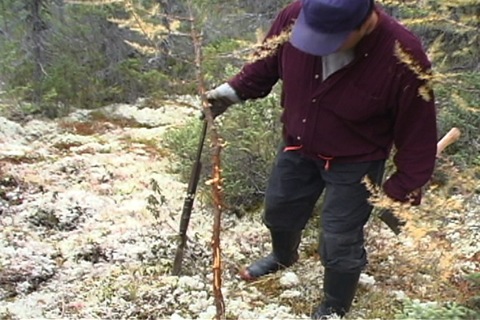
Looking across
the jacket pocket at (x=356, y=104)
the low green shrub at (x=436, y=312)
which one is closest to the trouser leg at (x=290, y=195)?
the jacket pocket at (x=356, y=104)

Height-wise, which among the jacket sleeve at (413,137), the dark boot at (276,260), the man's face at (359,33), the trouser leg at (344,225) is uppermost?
the man's face at (359,33)

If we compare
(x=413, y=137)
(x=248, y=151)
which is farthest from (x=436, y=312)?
(x=248, y=151)

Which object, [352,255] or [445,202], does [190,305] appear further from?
[445,202]

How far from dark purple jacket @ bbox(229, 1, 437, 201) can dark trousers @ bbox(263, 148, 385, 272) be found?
97 millimetres

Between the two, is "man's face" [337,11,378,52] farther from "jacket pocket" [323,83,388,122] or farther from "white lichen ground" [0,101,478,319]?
"white lichen ground" [0,101,478,319]

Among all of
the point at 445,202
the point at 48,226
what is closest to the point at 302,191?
the point at 445,202

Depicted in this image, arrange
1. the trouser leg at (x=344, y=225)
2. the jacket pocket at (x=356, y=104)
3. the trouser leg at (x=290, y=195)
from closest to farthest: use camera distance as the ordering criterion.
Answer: the jacket pocket at (x=356, y=104)
the trouser leg at (x=344, y=225)
the trouser leg at (x=290, y=195)

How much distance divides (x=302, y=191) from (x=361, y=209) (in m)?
0.44

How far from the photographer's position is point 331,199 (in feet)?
11.5

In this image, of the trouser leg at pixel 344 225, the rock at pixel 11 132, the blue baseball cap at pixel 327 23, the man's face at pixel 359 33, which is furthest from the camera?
the rock at pixel 11 132

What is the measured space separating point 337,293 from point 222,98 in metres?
1.32

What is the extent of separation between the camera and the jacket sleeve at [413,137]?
9.96 ft

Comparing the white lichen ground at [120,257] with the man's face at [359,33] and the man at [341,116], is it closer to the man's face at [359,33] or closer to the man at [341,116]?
the man at [341,116]

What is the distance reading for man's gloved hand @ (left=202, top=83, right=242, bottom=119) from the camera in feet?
12.5
